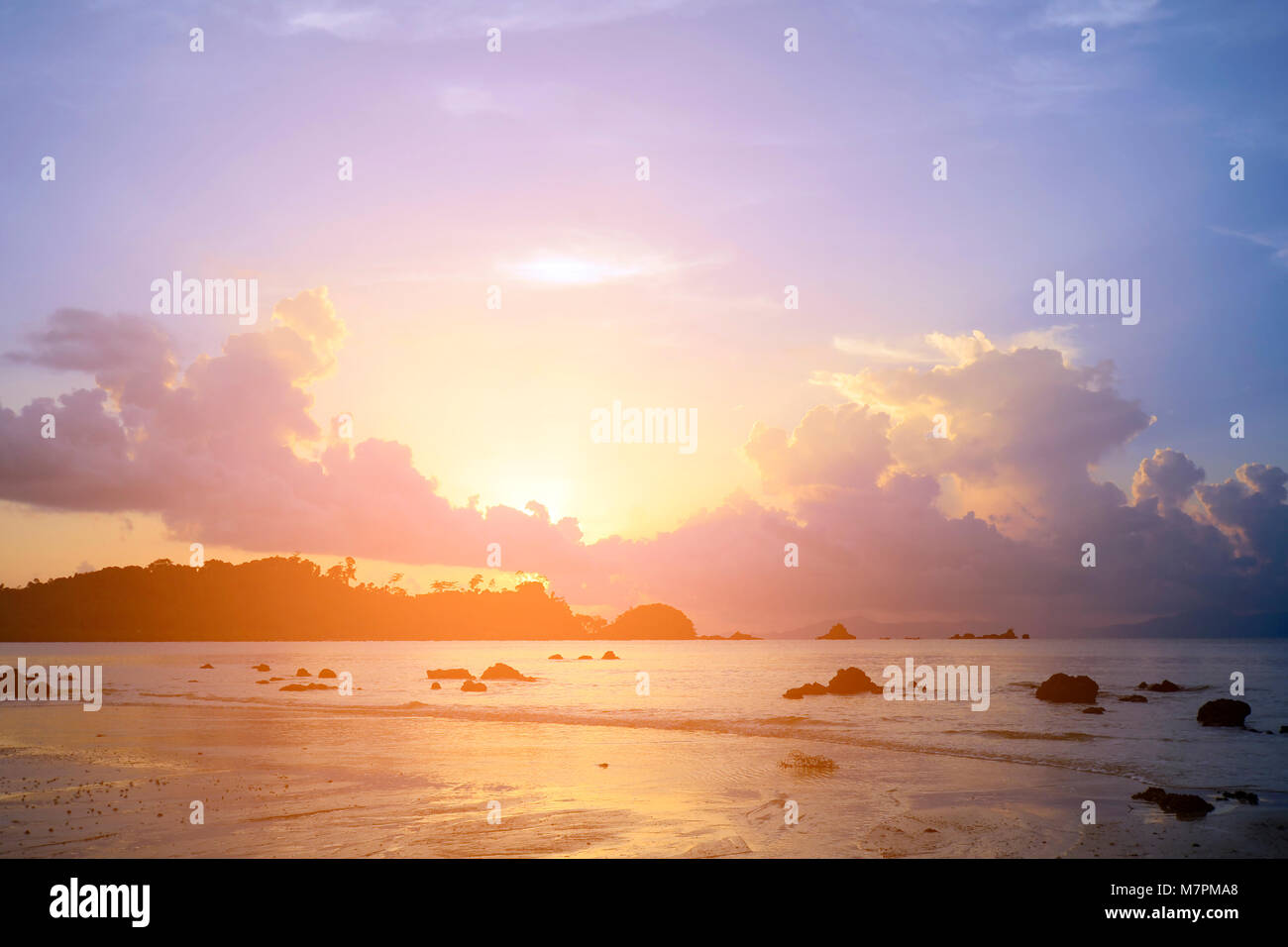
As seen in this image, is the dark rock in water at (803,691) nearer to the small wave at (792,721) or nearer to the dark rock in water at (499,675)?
the small wave at (792,721)

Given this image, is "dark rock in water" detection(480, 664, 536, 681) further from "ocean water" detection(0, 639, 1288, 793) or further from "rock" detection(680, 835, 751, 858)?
"rock" detection(680, 835, 751, 858)

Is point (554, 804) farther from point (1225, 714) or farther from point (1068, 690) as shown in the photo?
point (1068, 690)

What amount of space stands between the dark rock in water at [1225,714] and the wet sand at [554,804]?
2516 centimetres

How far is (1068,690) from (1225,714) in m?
17.9

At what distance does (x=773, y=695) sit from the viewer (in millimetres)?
79000

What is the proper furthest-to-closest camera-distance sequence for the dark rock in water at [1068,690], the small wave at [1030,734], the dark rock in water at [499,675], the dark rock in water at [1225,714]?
1. the dark rock in water at [499,675]
2. the dark rock in water at [1068,690]
3. the dark rock in water at [1225,714]
4. the small wave at [1030,734]

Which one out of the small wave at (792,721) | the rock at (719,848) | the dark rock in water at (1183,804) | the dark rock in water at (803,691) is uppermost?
the rock at (719,848)

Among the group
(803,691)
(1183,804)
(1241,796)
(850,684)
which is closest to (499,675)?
(803,691)

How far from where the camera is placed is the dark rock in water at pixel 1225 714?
160ft

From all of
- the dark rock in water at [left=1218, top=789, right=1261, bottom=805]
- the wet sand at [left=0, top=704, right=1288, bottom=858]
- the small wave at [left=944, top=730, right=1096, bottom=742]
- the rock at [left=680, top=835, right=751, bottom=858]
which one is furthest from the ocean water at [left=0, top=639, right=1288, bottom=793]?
the rock at [left=680, top=835, right=751, bottom=858]

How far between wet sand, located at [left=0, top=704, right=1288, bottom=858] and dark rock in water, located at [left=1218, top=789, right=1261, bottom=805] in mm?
405

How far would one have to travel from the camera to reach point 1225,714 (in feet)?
161

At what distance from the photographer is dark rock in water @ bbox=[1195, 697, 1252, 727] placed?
48.6 meters

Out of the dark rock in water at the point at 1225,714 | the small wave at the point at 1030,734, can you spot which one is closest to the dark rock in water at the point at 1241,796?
the small wave at the point at 1030,734
